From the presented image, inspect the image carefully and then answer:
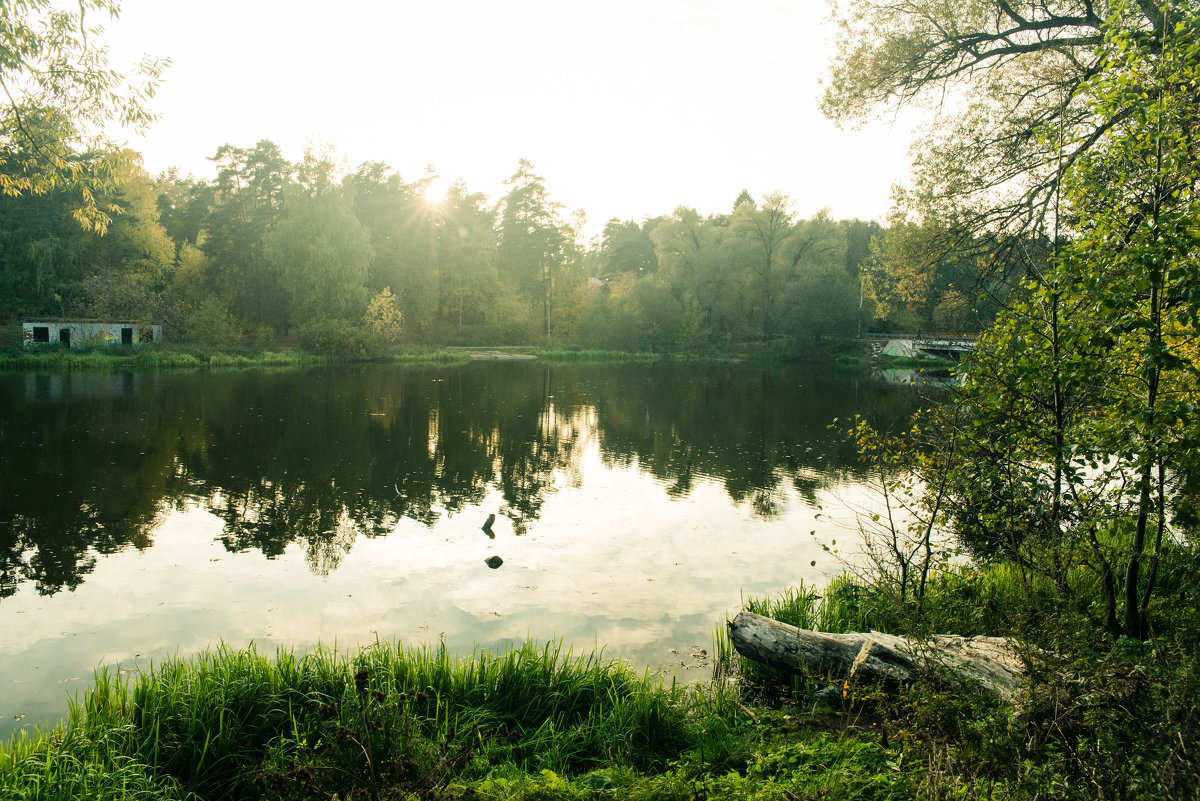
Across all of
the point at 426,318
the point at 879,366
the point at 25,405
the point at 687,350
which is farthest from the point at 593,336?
the point at 25,405

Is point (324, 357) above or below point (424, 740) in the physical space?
above

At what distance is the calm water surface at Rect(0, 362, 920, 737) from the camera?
24.4 ft

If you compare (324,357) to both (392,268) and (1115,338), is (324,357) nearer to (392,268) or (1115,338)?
(392,268)

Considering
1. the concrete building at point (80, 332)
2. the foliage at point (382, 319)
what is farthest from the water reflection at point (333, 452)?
the foliage at point (382, 319)

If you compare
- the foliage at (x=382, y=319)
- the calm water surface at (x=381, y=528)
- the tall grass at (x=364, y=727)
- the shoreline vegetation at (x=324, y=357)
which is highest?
the foliage at (x=382, y=319)

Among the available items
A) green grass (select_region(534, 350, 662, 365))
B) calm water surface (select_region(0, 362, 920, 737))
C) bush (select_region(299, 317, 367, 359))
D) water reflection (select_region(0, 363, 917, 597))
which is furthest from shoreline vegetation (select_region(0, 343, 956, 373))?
calm water surface (select_region(0, 362, 920, 737))

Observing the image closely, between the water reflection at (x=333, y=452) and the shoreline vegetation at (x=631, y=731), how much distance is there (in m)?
4.81

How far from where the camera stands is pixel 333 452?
1750 cm

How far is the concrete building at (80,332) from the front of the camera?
44750 mm

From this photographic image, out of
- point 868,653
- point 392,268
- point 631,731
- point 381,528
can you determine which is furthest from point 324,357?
point 868,653

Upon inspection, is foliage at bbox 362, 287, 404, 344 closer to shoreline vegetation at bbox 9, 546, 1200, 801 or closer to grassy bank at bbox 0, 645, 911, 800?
shoreline vegetation at bbox 9, 546, 1200, 801

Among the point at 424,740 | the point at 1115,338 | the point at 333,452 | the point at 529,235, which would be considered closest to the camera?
the point at 424,740

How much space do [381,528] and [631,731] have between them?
731cm

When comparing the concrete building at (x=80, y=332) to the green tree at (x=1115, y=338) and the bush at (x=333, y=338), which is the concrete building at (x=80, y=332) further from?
the green tree at (x=1115, y=338)
